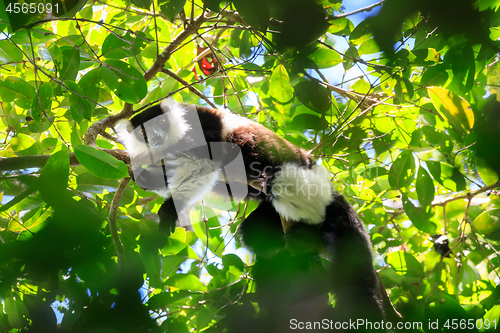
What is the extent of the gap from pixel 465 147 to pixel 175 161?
6.64 ft

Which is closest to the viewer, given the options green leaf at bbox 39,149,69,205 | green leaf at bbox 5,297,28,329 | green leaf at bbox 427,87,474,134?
green leaf at bbox 5,297,28,329

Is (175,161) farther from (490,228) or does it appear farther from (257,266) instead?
(490,228)

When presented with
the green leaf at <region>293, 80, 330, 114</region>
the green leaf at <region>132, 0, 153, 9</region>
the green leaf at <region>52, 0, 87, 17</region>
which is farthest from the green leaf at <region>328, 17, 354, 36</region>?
the green leaf at <region>52, 0, 87, 17</region>

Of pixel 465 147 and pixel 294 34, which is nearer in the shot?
pixel 294 34

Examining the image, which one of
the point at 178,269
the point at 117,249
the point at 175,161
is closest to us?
the point at 117,249

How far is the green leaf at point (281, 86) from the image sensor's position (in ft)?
5.74

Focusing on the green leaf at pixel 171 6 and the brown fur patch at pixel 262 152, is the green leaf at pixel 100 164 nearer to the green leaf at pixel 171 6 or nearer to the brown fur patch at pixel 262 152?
the green leaf at pixel 171 6

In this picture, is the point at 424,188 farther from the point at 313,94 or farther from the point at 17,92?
the point at 17,92

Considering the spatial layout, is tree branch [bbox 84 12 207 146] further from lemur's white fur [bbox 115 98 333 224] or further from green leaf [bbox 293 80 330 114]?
green leaf [bbox 293 80 330 114]

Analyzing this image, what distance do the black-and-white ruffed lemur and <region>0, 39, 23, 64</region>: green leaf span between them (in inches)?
31.3

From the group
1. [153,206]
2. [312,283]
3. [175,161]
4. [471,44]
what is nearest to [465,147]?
[471,44]

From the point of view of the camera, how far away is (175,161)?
8.42ft

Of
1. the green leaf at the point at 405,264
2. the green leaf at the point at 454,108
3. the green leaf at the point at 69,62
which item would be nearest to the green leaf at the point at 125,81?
the green leaf at the point at 69,62

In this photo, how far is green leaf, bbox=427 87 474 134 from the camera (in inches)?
62.0
